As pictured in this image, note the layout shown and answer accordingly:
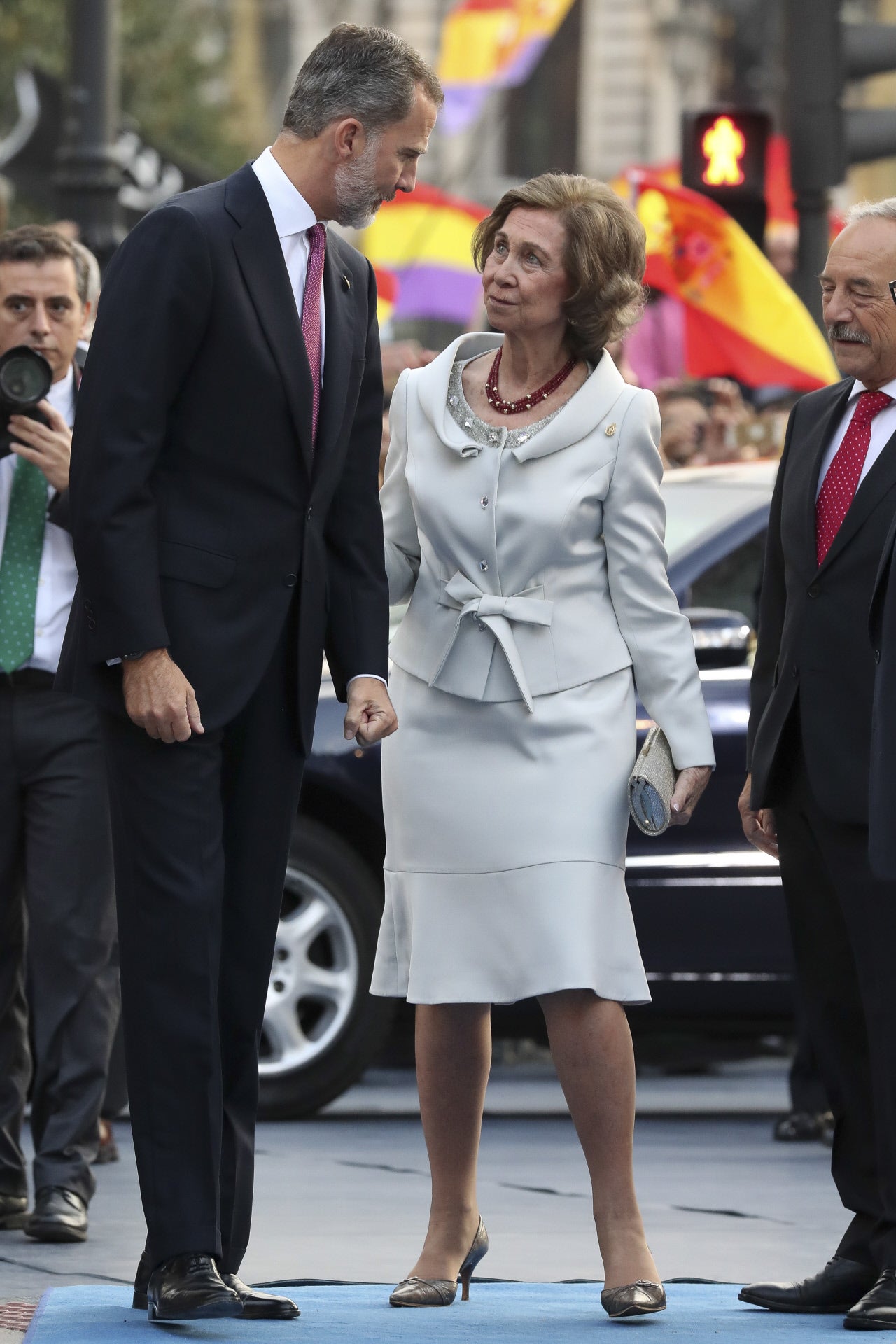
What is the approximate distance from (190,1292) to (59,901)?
1.95 m

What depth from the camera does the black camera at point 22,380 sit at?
6430mm

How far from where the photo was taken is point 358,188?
4.95 m

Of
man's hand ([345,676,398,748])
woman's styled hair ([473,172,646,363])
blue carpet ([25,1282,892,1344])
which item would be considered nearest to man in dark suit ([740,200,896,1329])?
blue carpet ([25,1282,892,1344])

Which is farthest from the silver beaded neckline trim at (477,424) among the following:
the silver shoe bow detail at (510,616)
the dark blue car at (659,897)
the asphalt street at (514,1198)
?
the dark blue car at (659,897)

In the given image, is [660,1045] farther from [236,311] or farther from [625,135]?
[625,135]

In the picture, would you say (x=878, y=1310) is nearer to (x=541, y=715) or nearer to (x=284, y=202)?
(x=541, y=715)

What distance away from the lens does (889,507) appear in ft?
17.1

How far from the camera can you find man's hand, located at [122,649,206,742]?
479cm

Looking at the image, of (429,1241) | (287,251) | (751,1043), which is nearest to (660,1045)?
(751,1043)

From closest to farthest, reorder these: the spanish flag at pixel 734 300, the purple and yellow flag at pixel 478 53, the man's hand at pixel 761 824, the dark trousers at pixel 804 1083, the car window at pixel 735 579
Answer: the man's hand at pixel 761 824, the dark trousers at pixel 804 1083, the car window at pixel 735 579, the spanish flag at pixel 734 300, the purple and yellow flag at pixel 478 53

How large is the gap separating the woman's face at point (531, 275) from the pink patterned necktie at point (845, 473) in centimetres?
63

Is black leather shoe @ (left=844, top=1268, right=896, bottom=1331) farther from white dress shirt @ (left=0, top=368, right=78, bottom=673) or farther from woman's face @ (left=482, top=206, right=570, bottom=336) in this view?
white dress shirt @ (left=0, top=368, right=78, bottom=673)

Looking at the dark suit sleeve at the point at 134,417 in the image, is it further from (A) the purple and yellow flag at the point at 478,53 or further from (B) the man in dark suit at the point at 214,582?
(A) the purple and yellow flag at the point at 478,53

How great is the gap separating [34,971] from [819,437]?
8.02ft
